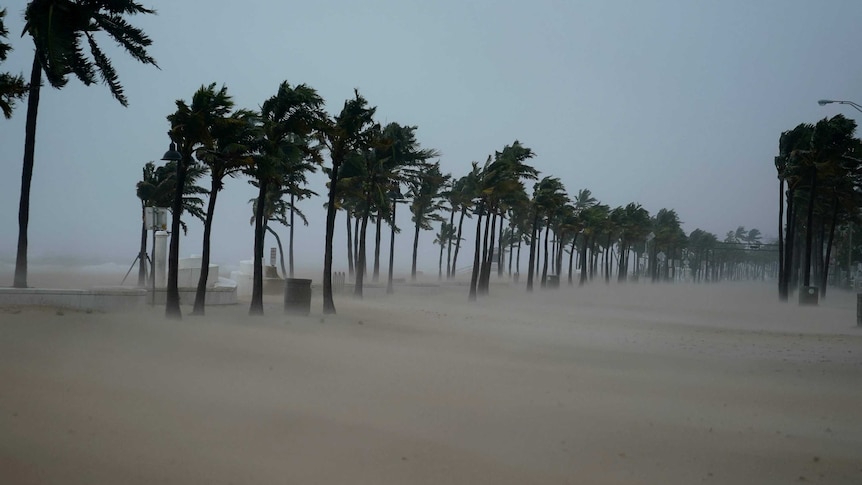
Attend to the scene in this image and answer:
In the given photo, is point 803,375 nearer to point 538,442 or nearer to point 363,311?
point 538,442

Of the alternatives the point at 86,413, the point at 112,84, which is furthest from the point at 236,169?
the point at 86,413

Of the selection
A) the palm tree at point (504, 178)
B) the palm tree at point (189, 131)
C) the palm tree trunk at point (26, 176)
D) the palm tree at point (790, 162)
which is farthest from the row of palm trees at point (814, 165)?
the palm tree trunk at point (26, 176)

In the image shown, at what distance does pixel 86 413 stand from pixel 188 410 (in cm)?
126

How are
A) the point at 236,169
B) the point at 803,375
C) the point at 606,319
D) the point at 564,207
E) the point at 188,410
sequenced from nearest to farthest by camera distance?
the point at 188,410
the point at 803,375
the point at 236,169
the point at 606,319
the point at 564,207

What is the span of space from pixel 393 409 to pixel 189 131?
13964 mm

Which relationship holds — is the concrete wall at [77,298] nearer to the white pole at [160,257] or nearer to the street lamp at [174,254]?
the street lamp at [174,254]

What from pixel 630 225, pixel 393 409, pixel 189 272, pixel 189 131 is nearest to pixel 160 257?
pixel 189 272

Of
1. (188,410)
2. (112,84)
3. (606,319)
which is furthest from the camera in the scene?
(606,319)

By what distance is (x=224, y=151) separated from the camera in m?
24.5

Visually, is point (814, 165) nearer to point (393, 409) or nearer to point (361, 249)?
point (361, 249)

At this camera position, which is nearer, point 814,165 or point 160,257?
point 160,257

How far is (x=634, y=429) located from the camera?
11.0 metres

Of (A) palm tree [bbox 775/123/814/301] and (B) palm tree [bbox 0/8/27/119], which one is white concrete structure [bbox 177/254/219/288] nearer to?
(B) palm tree [bbox 0/8/27/119]

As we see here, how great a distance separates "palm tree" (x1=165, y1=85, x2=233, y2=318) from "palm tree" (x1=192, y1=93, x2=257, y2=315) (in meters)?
0.16
